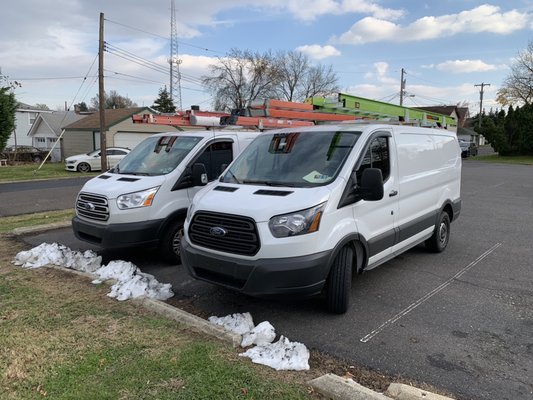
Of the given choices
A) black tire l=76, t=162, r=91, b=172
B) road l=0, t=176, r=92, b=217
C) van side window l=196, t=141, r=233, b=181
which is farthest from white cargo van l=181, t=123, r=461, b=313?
black tire l=76, t=162, r=91, b=172

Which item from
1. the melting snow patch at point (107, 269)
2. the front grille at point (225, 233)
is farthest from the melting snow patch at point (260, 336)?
the melting snow patch at point (107, 269)

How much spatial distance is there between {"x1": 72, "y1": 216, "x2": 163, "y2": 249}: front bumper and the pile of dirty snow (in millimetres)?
2093

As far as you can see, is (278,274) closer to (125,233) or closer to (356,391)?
(356,391)

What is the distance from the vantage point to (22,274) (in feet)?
18.7

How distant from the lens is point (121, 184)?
236 inches

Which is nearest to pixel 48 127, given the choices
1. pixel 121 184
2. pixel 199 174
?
pixel 121 184

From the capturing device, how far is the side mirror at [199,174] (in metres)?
6.16

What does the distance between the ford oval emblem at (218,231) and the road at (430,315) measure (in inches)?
36.9

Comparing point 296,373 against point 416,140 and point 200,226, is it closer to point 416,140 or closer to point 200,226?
point 200,226

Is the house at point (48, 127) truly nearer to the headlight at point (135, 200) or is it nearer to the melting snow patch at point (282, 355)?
the headlight at point (135, 200)

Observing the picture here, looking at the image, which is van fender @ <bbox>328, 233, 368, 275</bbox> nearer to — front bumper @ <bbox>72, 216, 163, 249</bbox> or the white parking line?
the white parking line

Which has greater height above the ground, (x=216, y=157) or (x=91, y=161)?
(x=216, y=157)

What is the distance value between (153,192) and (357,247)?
288 centimetres

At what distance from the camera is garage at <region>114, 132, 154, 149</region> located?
32.8 meters
